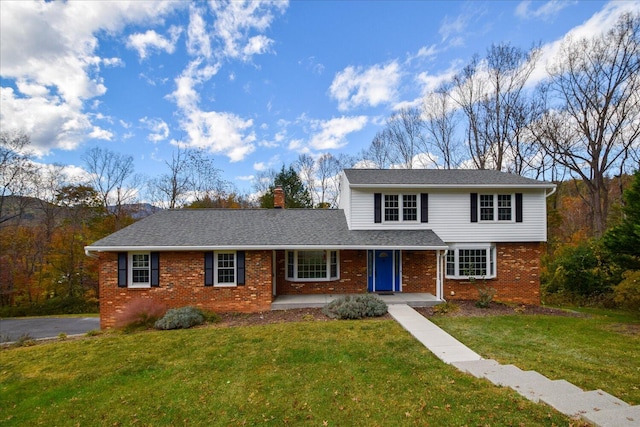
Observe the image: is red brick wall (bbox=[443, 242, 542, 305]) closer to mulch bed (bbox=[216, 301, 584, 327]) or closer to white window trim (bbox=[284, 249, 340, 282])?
mulch bed (bbox=[216, 301, 584, 327])

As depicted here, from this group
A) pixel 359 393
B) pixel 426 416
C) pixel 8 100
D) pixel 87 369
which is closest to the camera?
pixel 426 416

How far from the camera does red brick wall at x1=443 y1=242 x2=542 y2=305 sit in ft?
42.7

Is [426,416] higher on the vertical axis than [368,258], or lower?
lower

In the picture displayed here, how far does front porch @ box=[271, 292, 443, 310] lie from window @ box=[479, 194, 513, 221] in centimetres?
428

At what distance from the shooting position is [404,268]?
514 inches

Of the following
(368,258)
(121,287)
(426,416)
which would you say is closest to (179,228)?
(121,287)

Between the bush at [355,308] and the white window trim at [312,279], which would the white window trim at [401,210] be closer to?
the white window trim at [312,279]

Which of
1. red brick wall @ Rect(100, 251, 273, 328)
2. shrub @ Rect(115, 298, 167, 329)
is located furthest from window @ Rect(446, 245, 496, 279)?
shrub @ Rect(115, 298, 167, 329)

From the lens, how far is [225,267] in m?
11.4

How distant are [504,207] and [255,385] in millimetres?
12318

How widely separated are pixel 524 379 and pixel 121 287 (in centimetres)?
1231

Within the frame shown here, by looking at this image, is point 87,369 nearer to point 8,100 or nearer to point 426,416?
point 426,416

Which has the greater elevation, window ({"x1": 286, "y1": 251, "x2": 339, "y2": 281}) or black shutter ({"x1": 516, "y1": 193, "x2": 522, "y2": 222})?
black shutter ({"x1": 516, "y1": 193, "x2": 522, "y2": 222})

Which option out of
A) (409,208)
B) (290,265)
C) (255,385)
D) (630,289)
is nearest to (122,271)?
(290,265)
